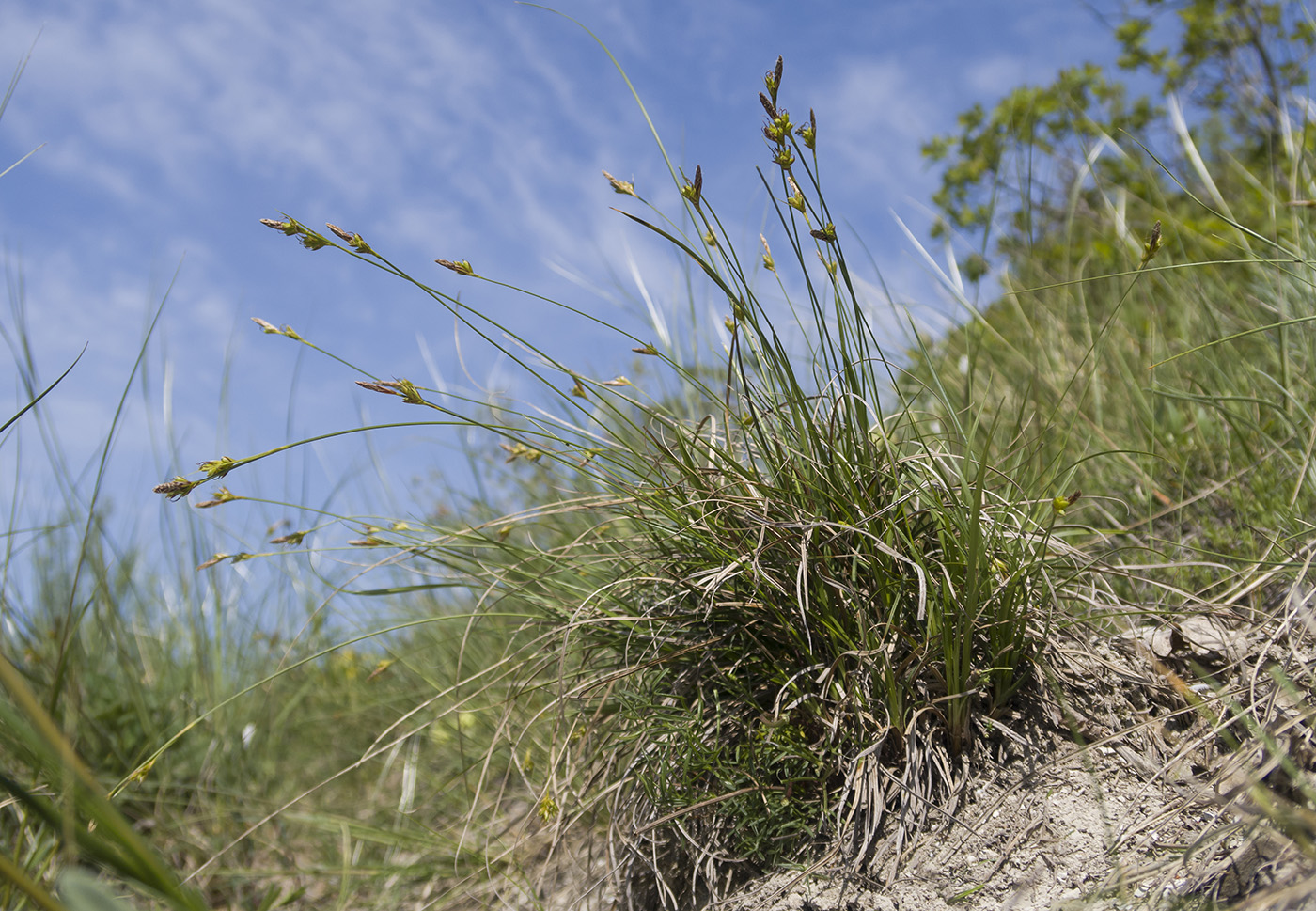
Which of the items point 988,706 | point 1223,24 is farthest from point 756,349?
point 1223,24

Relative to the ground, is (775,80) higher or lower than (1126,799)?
higher

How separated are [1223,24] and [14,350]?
253 inches

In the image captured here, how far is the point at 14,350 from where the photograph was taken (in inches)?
71.6

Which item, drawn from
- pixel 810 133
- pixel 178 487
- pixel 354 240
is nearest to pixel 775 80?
pixel 810 133

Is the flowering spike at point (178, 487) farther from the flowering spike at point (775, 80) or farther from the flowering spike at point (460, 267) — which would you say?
the flowering spike at point (775, 80)

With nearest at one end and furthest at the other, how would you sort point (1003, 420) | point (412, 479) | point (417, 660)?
point (1003, 420) → point (417, 660) → point (412, 479)

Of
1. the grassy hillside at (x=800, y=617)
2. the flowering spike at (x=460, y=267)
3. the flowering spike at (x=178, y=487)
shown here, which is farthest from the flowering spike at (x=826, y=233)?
the flowering spike at (x=178, y=487)

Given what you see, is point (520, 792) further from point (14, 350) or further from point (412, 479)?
point (412, 479)

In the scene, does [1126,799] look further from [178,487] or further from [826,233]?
[178,487]

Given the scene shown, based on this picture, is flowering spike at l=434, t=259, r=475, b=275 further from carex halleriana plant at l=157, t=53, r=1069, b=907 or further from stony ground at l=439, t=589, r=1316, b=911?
stony ground at l=439, t=589, r=1316, b=911

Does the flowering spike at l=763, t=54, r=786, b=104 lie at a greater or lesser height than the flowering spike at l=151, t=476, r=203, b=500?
greater

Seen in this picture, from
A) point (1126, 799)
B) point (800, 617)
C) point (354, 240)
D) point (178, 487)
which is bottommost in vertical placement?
point (1126, 799)

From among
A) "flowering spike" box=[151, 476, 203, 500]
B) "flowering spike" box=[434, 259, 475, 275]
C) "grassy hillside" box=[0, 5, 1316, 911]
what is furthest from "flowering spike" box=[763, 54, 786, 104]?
"flowering spike" box=[151, 476, 203, 500]

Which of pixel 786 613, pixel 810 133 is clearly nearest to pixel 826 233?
pixel 810 133
